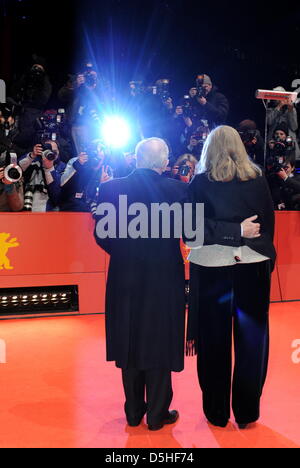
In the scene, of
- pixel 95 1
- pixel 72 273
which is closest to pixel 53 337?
pixel 72 273

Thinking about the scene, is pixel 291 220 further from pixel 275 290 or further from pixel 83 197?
pixel 83 197

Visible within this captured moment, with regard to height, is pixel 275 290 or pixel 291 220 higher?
pixel 291 220

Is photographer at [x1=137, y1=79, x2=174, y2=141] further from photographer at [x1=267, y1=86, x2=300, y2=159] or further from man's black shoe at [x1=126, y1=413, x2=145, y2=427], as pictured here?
man's black shoe at [x1=126, y1=413, x2=145, y2=427]

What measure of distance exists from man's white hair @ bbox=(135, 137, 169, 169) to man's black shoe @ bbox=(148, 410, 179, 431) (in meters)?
1.40

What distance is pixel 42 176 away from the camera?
549cm

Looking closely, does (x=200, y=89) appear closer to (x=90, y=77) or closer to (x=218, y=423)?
(x=90, y=77)

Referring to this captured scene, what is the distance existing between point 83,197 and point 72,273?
893mm

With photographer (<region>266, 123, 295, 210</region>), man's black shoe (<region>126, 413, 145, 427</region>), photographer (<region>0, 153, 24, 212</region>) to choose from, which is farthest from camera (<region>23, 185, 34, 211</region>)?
man's black shoe (<region>126, 413, 145, 427</region>)

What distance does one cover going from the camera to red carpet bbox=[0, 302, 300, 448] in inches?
96.3

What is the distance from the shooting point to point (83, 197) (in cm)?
545

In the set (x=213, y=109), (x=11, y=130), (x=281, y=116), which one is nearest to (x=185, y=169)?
(x=213, y=109)

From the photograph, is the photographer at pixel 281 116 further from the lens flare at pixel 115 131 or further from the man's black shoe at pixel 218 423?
the man's black shoe at pixel 218 423

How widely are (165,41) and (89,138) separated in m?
3.42

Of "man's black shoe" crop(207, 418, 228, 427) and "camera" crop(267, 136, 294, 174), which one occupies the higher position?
"camera" crop(267, 136, 294, 174)
